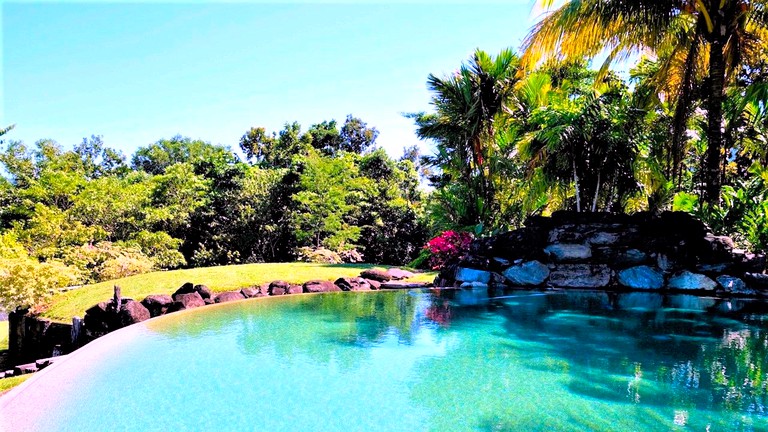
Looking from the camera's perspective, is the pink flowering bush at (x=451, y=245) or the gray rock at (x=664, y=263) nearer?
the gray rock at (x=664, y=263)

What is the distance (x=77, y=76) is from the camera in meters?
8.74

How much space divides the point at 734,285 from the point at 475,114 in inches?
315

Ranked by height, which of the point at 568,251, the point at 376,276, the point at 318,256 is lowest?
the point at 376,276

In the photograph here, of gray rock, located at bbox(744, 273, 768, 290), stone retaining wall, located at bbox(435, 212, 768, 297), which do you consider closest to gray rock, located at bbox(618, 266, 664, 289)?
stone retaining wall, located at bbox(435, 212, 768, 297)

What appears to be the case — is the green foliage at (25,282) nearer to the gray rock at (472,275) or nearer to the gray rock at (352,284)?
the gray rock at (352,284)

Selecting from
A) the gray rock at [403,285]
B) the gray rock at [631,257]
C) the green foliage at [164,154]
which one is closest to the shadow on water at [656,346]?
the gray rock at [631,257]

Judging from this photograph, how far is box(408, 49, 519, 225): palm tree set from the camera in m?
14.0

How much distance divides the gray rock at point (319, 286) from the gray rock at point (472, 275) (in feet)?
10.3

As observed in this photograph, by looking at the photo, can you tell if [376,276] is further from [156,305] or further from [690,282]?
[690,282]

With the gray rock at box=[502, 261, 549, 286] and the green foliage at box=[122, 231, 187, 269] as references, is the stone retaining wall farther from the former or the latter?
the green foliage at box=[122, 231, 187, 269]

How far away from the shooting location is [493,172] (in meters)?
14.6

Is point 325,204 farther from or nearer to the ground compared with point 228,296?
farther from the ground

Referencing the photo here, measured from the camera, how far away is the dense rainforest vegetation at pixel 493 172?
31.5 ft

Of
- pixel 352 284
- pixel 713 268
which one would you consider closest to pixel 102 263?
pixel 352 284
